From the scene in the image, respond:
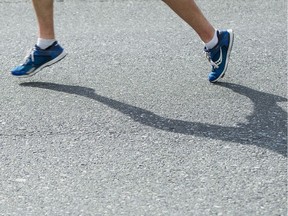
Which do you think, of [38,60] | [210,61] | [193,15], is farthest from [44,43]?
[210,61]

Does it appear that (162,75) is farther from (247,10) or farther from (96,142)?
(247,10)

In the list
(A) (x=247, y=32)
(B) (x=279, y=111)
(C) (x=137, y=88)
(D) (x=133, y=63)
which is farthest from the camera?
(A) (x=247, y=32)

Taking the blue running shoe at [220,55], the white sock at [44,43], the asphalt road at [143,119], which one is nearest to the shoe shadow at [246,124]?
the asphalt road at [143,119]

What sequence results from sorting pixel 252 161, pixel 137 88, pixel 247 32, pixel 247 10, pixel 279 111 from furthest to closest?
pixel 247 10 < pixel 247 32 < pixel 137 88 < pixel 279 111 < pixel 252 161

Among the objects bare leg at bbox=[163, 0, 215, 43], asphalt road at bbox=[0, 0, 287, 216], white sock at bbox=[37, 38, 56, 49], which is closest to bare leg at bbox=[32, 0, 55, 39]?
white sock at bbox=[37, 38, 56, 49]

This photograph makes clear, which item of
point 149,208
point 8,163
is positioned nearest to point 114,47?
point 8,163

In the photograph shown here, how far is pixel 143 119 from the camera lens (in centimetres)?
580

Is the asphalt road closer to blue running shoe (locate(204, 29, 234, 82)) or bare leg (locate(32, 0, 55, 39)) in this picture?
blue running shoe (locate(204, 29, 234, 82))

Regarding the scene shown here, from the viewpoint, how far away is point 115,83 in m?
6.41

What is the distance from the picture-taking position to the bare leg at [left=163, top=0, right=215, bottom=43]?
20.3ft

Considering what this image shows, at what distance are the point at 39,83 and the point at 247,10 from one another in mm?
2380

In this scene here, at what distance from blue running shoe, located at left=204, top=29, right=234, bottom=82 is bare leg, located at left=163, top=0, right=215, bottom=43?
0.08 metres

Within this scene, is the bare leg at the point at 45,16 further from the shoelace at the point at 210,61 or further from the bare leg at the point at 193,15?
the shoelace at the point at 210,61

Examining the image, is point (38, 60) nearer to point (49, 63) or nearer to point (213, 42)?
point (49, 63)
